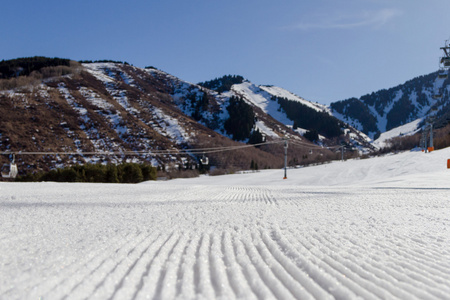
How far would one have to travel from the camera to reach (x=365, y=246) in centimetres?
376

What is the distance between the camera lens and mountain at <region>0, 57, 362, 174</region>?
65875 mm

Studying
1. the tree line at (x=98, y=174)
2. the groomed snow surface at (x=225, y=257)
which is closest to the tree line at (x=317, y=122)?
the tree line at (x=98, y=174)

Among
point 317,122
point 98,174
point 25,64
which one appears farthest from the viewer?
point 317,122

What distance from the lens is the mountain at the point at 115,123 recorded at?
65.9m

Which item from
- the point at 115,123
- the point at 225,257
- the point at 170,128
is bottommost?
the point at 225,257

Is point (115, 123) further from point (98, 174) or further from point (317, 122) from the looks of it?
point (317, 122)

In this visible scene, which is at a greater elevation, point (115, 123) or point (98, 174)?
point (115, 123)

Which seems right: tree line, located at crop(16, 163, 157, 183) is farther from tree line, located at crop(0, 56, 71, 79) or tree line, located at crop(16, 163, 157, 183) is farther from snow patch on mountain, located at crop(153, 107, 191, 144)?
tree line, located at crop(0, 56, 71, 79)

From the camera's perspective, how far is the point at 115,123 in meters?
83.8

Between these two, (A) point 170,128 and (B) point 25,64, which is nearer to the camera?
(A) point 170,128

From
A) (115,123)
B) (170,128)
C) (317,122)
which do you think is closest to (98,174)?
(115,123)

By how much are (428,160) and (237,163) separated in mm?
60540

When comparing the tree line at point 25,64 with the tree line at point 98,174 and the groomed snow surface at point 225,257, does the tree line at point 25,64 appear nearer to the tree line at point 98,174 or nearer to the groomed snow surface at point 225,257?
the tree line at point 98,174

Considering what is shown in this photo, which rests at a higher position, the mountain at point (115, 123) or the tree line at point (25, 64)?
the tree line at point (25, 64)
